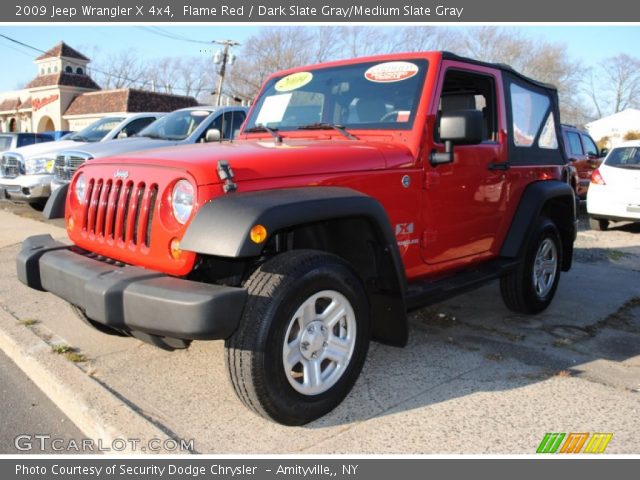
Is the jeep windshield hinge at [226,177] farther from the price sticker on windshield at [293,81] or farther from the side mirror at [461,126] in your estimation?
the price sticker on windshield at [293,81]

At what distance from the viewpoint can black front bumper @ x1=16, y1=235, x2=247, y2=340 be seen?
241 cm

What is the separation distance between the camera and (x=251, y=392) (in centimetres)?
267

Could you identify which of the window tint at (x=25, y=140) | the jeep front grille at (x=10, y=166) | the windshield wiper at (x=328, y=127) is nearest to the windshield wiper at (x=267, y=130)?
the windshield wiper at (x=328, y=127)

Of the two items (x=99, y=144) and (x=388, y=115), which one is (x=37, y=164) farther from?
(x=388, y=115)

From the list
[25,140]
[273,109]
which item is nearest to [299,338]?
[273,109]

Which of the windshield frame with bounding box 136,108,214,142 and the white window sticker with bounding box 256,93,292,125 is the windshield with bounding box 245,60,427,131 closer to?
the white window sticker with bounding box 256,93,292,125

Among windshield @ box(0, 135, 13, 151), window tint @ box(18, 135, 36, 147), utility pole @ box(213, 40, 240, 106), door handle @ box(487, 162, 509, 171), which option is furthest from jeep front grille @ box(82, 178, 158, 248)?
utility pole @ box(213, 40, 240, 106)

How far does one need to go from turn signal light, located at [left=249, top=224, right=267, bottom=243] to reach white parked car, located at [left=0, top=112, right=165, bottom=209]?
8.13 metres

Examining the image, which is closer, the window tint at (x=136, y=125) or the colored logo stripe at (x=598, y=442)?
the colored logo stripe at (x=598, y=442)

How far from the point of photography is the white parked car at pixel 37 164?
384 inches

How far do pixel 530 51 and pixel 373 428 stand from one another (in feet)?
160

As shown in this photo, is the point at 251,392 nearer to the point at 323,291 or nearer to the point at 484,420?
the point at 323,291

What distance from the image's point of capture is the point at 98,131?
37.1 feet

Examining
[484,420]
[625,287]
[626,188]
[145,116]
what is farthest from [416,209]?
[145,116]
